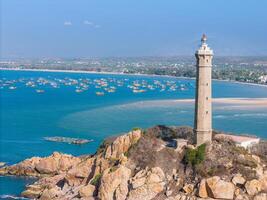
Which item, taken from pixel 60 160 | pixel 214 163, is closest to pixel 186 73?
pixel 60 160

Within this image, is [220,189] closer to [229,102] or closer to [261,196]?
[261,196]

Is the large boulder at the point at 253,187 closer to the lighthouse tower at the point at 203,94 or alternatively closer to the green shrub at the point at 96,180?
the lighthouse tower at the point at 203,94

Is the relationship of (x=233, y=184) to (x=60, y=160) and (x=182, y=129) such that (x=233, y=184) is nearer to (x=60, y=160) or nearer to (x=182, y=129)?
(x=182, y=129)

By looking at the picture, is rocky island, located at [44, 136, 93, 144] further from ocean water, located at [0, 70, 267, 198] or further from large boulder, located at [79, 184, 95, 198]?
large boulder, located at [79, 184, 95, 198]

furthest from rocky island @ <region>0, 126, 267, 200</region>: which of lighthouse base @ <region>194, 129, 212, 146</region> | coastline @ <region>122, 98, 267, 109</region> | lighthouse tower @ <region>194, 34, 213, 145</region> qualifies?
coastline @ <region>122, 98, 267, 109</region>

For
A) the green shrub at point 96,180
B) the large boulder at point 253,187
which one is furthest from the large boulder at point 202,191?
the green shrub at point 96,180
